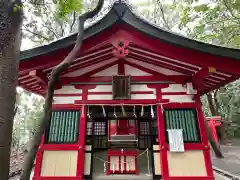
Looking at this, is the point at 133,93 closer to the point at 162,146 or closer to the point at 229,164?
the point at 162,146

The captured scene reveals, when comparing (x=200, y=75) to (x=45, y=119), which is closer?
(x=45, y=119)

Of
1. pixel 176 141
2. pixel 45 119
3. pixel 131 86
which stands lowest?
pixel 176 141

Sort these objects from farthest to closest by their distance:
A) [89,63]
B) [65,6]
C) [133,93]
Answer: [89,63], [133,93], [65,6]

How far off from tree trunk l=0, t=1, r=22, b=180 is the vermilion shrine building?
2.31 meters

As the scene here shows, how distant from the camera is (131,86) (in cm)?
619

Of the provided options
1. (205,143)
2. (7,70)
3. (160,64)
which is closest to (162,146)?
(205,143)

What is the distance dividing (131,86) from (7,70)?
4.38 metres

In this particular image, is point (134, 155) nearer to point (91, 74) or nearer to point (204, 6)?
point (91, 74)

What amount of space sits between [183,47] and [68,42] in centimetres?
288

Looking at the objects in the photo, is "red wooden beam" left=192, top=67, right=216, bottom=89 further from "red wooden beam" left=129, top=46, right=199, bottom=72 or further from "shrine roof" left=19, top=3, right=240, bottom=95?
"red wooden beam" left=129, top=46, right=199, bottom=72

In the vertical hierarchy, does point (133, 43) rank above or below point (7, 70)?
above

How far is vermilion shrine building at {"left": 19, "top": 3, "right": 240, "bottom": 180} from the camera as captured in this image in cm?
467

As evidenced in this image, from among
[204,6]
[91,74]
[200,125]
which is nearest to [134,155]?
[200,125]

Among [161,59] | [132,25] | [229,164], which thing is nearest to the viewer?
[132,25]
